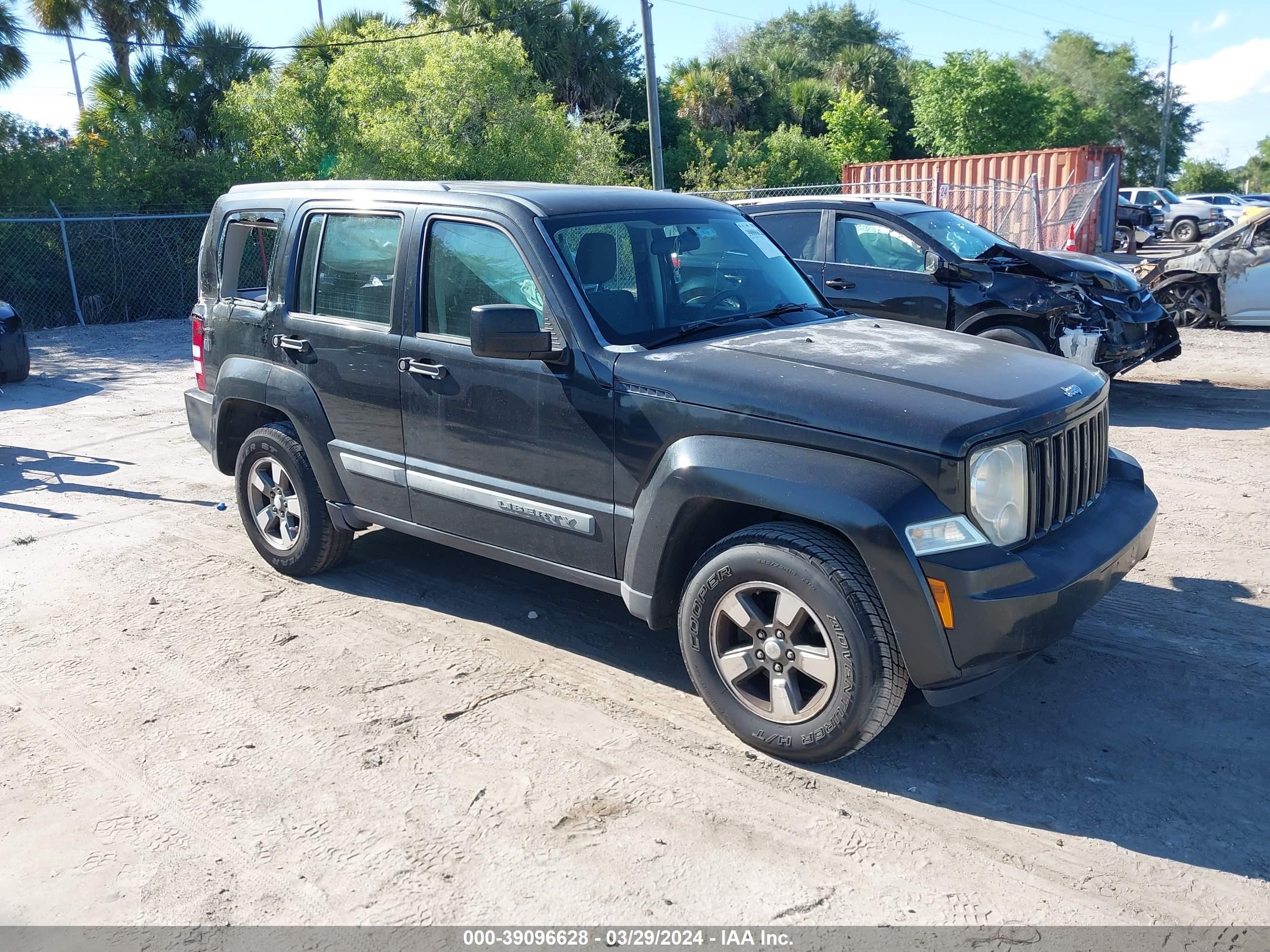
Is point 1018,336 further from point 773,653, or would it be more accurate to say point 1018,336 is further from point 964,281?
point 773,653

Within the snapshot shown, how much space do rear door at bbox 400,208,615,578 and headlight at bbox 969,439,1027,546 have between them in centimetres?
138

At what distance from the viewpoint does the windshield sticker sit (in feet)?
17.1

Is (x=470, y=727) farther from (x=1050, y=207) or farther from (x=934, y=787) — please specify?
(x=1050, y=207)

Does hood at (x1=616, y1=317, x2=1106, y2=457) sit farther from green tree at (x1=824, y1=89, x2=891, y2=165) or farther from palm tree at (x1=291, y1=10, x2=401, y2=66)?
green tree at (x1=824, y1=89, x2=891, y2=165)

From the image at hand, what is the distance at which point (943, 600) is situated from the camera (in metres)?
3.46

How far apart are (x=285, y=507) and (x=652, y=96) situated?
50.8ft

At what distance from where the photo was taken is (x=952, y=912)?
10.1 feet

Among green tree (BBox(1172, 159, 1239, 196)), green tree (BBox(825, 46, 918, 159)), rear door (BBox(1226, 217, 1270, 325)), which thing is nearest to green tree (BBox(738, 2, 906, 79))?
green tree (BBox(825, 46, 918, 159))

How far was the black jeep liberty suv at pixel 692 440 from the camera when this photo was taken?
356 centimetres

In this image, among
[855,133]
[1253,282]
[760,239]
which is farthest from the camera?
[855,133]

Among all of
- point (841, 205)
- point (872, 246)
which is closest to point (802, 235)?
point (841, 205)

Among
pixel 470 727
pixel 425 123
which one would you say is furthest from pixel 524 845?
pixel 425 123

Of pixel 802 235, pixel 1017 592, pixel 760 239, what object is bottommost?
pixel 1017 592

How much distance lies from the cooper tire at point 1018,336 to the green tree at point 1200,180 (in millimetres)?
67134
